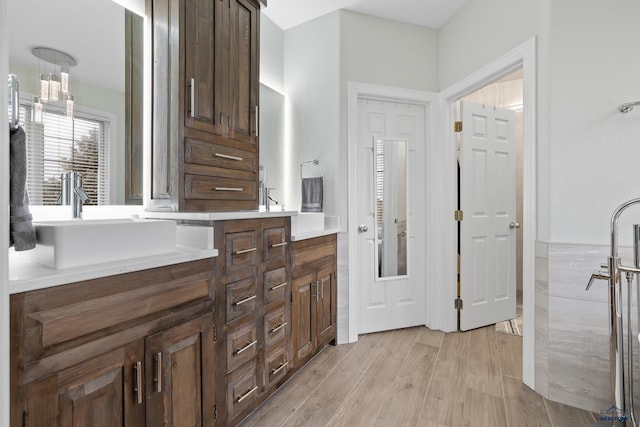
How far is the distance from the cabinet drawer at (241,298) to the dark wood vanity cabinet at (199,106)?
40cm

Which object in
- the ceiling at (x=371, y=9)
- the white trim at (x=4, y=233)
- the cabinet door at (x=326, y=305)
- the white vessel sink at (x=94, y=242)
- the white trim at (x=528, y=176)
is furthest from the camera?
the ceiling at (x=371, y=9)

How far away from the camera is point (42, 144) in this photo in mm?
1344

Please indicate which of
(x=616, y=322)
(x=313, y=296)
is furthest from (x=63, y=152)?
(x=616, y=322)

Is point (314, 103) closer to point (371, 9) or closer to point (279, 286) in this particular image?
point (371, 9)

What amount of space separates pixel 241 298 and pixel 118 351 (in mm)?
592

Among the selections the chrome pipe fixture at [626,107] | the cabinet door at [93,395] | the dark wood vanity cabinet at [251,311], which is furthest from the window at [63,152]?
the chrome pipe fixture at [626,107]

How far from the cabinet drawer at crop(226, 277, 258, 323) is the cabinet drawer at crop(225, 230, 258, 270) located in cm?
9

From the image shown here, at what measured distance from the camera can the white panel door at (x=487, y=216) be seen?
2.93 meters

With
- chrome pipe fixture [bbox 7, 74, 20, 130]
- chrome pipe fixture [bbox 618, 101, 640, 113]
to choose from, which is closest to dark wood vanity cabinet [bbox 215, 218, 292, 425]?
chrome pipe fixture [bbox 7, 74, 20, 130]

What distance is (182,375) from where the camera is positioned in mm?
1268

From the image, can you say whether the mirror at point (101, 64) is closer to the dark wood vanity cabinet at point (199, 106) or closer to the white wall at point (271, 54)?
the dark wood vanity cabinet at point (199, 106)

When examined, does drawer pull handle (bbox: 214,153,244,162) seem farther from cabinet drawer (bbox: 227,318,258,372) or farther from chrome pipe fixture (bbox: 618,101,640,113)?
chrome pipe fixture (bbox: 618,101,640,113)

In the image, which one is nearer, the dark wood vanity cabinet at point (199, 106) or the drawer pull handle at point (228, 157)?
the dark wood vanity cabinet at point (199, 106)

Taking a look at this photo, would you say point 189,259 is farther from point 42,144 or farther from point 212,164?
point 42,144
